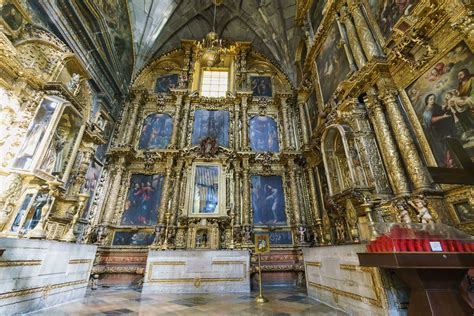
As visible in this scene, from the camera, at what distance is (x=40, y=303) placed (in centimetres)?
405

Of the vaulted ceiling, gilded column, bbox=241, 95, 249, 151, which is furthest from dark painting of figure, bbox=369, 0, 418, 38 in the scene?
gilded column, bbox=241, 95, 249, 151

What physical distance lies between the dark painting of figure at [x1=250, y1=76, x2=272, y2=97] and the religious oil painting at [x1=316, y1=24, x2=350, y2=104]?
4094 mm

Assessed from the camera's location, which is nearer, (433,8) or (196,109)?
(433,8)

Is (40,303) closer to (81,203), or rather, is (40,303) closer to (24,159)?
(81,203)

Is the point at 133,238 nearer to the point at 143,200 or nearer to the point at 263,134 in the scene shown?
the point at 143,200

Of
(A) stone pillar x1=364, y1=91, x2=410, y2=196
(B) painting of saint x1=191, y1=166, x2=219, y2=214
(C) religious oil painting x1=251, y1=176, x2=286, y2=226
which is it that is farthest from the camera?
(C) religious oil painting x1=251, y1=176, x2=286, y2=226

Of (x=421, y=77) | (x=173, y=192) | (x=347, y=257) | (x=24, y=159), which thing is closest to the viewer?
(x=347, y=257)

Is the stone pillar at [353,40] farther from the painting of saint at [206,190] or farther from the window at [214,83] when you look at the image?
the window at [214,83]

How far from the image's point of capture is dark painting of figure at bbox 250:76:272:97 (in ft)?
41.6

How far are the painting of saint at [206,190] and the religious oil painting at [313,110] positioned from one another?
16.5 ft

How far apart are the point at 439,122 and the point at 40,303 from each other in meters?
8.82

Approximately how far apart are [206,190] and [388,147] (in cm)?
697

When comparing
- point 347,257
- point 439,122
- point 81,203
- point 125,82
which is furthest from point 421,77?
point 125,82

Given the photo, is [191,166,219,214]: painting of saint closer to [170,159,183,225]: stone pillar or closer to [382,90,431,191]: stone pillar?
[170,159,183,225]: stone pillar
